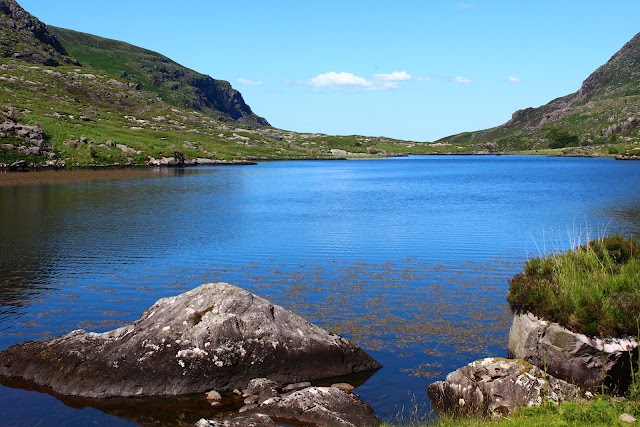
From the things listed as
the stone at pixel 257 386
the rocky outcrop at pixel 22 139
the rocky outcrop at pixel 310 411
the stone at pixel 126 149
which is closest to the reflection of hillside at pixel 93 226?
the stone at pixel 257 386

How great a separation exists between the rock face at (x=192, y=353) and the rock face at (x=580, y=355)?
5816 mm

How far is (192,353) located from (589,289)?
538 inches

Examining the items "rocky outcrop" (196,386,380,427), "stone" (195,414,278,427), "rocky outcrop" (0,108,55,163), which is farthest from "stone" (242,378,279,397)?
"rocky outcrop" (0,108,55,163)

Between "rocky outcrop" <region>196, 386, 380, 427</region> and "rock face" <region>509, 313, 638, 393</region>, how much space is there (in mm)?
5816

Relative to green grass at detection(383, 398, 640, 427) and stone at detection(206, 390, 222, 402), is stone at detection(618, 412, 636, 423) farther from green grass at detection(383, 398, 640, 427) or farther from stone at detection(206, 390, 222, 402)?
stone at detection(206, 390, 222, 402)

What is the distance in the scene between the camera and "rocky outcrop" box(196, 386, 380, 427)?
16578 millimetres

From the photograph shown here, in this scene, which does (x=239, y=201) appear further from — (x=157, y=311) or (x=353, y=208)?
(x=157, y=311)

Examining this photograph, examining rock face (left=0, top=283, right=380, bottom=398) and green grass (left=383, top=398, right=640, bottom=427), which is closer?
green grass (left=383, top=398, right=640, bottom=427)

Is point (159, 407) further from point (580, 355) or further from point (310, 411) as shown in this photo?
point (580, 355)

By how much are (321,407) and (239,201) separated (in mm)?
65867

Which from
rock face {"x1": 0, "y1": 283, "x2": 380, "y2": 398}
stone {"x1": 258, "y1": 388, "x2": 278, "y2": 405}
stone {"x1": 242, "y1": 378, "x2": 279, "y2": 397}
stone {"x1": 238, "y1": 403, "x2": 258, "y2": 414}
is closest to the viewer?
stone {"x1": 238, "y1": 403, "x2": 258, "y2": 414}

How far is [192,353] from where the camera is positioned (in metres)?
20.3

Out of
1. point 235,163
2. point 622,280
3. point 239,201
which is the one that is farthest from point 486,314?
point 235,163

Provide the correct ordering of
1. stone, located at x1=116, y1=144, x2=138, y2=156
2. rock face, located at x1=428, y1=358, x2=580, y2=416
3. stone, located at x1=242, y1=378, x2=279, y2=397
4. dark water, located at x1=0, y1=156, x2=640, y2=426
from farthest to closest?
stone, located at x1=116, y1=144, x2=138, y2=156, dark water, located at x1=0, y1=156, x2=640, y2=426, stone, located at x1=242, y1=378, x2=279, y2=397, rock face, located at x1=428, y1=358, x2=580, y2=416
